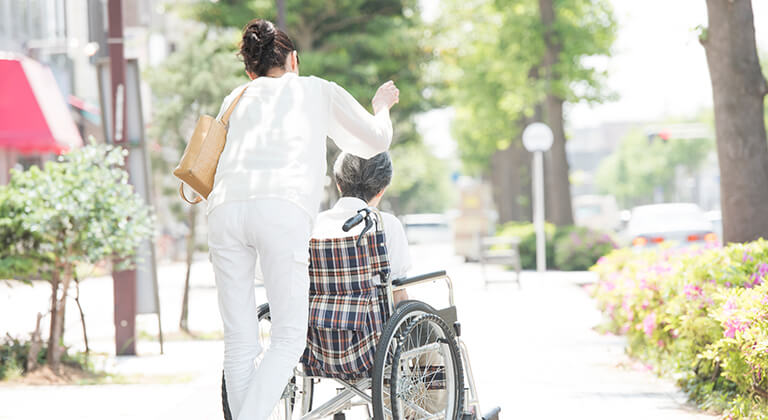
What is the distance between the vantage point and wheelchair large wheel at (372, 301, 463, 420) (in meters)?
3.65

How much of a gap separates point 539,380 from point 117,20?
450 centimetres

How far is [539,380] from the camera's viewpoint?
23.3 feet

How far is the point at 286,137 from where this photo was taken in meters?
3.59

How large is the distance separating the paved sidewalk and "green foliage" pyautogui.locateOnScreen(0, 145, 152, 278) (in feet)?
3.07

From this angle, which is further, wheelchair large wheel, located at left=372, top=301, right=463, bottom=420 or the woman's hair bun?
the woman's hair bun

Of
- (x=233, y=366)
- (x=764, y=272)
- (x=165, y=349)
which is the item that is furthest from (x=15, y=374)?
(x=764, y=272)

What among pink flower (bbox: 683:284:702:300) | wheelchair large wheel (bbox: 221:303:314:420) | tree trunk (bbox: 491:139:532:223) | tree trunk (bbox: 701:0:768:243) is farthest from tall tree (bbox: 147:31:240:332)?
tree trunk (bbox: 491:139:532:223)

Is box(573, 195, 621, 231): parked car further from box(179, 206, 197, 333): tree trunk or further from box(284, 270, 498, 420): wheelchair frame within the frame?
box(284, 270, 498, 420): wheelchair frame

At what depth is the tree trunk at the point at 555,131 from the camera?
2330 cm

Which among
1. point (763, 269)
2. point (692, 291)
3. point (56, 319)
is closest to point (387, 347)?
point (763, 269)

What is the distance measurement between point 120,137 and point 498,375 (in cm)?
369

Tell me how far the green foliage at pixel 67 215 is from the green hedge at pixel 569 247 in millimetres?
14857

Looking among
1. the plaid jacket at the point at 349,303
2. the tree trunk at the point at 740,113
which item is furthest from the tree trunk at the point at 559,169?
the plaid jacket at the point at 349,303

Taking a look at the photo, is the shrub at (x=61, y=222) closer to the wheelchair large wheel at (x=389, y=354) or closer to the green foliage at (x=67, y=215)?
the green foliage at (x=67, y=215)
